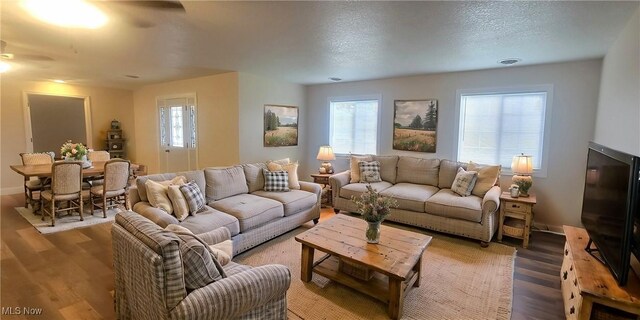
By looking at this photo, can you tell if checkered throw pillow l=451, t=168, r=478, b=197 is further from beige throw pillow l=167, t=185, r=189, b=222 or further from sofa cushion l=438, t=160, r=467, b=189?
beige throw pillow l=167, t=185, r=189, b=222

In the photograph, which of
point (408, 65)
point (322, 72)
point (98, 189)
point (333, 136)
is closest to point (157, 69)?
point (98, 189)

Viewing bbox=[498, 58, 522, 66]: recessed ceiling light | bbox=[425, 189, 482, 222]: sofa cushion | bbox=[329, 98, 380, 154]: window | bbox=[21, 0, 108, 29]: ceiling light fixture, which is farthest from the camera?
bbox=[329, 98, 380, 154]: window

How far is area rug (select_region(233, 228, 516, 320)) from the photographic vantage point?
2277 millimetres

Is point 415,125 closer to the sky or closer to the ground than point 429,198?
closer to the sky

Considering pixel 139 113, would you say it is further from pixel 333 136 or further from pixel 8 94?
pixel 333 136

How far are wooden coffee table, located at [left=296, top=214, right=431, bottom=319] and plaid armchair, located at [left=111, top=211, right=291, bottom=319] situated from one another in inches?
27.9

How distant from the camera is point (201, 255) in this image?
160cm

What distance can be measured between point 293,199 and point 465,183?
2.37 metres

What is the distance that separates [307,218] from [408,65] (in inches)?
103

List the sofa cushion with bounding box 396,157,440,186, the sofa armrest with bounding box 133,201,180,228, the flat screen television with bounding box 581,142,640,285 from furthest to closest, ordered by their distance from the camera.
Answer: the sofa cushion with bounding box 396,157,440,186, the sofa armrest with bounding box 133,201,180,228, the flat screen television with bounding box 581,142,640,285

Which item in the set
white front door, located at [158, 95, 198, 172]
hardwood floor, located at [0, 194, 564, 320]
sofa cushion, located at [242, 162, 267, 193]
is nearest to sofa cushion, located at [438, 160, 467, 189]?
hardwood floor, located at [0, 194, 564, 320]

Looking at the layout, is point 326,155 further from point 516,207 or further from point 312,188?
point 516,207

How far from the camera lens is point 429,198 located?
12.9ft

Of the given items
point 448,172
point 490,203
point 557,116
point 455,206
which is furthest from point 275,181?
point 557,116
